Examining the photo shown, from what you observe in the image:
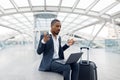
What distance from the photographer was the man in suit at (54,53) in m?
3.83

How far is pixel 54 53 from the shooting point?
4.26 m

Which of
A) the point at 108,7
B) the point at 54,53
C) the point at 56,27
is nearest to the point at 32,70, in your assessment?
the point at 54,53

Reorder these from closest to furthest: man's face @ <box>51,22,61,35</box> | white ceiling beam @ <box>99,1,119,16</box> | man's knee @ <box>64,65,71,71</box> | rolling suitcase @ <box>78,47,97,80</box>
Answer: man's knee @ <box>64,65,71,71</box> < man's face @ <box>51,22,61,35</box> < rolling suitcase @ <box>78,47,97,80</box> < white ceiling beam @ <box>99,1,119,16</box>

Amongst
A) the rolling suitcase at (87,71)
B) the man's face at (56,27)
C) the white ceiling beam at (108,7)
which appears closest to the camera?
the man's face at (56,27)

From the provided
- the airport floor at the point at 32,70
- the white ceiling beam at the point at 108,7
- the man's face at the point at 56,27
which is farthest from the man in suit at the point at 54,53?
the white ceiling beam at the point at 108,7

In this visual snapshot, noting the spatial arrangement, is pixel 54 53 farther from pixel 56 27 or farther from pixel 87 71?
pixel 87 71

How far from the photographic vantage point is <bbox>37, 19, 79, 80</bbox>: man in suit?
3.83 meters

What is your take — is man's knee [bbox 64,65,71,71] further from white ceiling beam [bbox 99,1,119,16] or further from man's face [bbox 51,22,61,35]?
white ceiling beam [bbox 99,1,119,16]

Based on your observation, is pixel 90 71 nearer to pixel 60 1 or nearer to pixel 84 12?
pixel 60 1

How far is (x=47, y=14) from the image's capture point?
3053cm

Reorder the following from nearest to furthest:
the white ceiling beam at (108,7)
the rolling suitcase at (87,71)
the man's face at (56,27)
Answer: the man's face at (56,27) → the rolling suitcase at (87,71) → the white ceiling beam at (108,7)

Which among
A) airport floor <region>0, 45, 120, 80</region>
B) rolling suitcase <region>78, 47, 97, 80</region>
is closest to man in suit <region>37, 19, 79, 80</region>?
airport floor <region>0, 45, 120, 80</region>

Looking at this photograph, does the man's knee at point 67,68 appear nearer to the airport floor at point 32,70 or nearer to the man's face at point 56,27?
the airport floor at point 32,70

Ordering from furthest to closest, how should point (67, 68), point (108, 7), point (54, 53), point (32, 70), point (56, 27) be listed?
point (108, 7) < point (32, 70) < point (54, 53) < point (56, 27) < point (67, 68)
